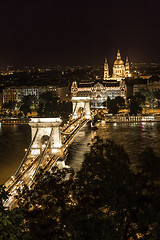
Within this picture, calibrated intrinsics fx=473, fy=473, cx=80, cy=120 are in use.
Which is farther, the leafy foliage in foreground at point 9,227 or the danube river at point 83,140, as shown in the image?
the danube river at point 83,140

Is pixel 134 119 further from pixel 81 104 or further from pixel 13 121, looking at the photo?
pixel 13 121

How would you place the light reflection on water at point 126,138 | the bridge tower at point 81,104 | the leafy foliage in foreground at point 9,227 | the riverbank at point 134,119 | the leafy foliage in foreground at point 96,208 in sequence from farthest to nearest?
the riverbank at point 134,119
the bridge tower at point 81,104
the light reflection on water at point 126,138
the leafy foliage in foreground at point 96,208
the leafy foliage in foreground at point 9,227

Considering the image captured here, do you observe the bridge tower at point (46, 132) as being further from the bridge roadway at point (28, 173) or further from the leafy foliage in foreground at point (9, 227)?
the leafy foliage in foreground at point (9, 227)

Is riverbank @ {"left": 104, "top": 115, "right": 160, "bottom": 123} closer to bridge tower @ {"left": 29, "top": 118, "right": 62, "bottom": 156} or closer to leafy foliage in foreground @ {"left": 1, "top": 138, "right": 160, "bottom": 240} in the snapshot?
bridge tower @ {"left": 29, "top": 118, "right": 62, "bottom": 156}

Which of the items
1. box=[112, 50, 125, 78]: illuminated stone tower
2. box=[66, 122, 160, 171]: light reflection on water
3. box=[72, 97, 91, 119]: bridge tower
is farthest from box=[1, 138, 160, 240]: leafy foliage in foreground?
box=[112, 50, 125, 78]: illuminated stone tower

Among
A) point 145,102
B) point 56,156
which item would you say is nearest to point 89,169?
point 56,156

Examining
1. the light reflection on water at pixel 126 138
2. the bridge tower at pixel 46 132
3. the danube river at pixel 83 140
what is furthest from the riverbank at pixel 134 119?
the bridge tower at pixel 46 132
